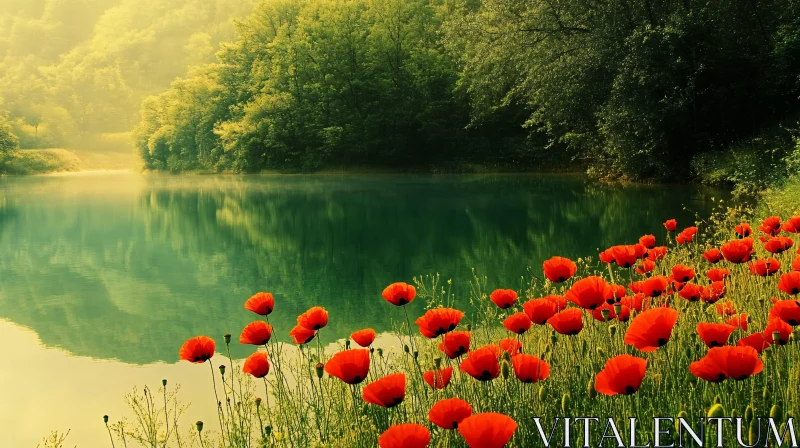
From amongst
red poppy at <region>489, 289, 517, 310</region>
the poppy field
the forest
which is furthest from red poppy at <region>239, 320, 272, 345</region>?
the forest

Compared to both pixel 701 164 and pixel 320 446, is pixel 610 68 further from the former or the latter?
pixel 320 446

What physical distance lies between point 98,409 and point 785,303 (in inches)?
171

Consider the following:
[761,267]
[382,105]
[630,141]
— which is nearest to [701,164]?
[630,141]

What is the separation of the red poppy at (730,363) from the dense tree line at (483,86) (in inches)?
714

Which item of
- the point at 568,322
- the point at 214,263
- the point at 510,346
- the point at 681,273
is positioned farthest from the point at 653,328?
the point at 214,263

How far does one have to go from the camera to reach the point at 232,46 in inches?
1779

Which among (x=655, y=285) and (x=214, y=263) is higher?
(x=655, y=285)

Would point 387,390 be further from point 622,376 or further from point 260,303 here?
point 260,303

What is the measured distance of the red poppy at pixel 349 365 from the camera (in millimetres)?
2090

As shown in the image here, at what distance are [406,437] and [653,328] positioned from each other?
823mm

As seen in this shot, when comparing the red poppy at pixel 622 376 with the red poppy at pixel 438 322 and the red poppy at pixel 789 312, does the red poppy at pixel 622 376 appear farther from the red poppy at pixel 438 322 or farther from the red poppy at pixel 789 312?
the red poppy at pixel 789 312

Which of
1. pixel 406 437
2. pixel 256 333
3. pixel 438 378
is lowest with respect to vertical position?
pixel 438 378

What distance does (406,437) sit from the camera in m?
1.52

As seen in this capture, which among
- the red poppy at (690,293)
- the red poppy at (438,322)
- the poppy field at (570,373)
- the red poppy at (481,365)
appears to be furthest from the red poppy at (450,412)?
the red poppy at (690,293)
